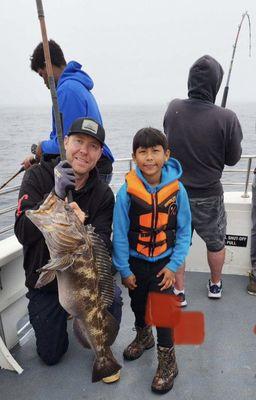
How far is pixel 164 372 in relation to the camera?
9.11 ft

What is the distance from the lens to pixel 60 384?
9.42ft

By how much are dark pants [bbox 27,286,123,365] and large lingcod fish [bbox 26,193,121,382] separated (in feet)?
1.70

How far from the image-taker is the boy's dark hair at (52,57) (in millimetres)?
3631

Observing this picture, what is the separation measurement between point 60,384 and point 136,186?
1.66 m

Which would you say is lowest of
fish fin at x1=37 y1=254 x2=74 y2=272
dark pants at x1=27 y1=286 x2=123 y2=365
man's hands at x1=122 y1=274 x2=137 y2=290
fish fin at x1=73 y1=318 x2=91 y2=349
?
dark pants at x1=27 y1=286 x2=123 y2=365

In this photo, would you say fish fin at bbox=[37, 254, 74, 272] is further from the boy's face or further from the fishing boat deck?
the fishing boat deck

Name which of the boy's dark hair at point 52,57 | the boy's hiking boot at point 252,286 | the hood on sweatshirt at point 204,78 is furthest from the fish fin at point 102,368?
the boy's dark hair at point 52,57

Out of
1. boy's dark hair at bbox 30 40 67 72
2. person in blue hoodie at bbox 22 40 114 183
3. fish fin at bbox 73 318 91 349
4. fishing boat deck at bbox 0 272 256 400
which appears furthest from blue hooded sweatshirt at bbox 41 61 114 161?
fishing boat deck at bbox 0 272 256 400

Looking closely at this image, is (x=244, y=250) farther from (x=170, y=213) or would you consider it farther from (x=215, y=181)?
(x=170, y=213)

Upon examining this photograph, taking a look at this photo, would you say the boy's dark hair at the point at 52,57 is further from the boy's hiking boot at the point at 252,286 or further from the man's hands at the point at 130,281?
the boy's hiking boot at the point at 252,286

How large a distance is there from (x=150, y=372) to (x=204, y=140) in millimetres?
2015

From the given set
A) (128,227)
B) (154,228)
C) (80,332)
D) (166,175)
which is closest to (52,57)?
(166,175)

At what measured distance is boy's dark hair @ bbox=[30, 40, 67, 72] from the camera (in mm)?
3631

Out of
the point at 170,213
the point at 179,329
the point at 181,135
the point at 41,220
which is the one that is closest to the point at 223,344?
the point at 179,329
